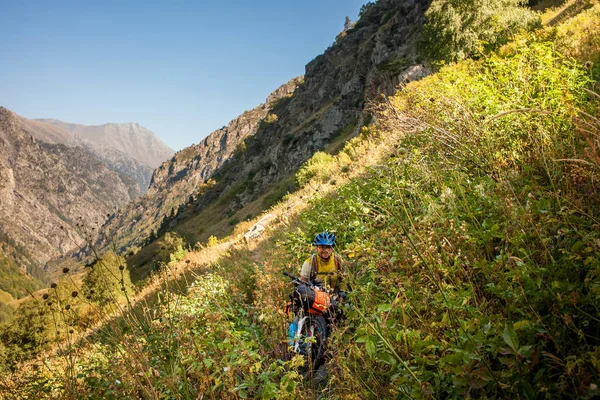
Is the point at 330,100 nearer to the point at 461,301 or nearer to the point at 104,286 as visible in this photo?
the point at 104,286

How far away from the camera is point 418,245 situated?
116 inches

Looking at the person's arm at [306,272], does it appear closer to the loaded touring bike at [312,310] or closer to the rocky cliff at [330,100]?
the loaded touring bike at [312,310]

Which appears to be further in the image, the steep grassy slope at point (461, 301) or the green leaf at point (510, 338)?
the steep grassy slope at point (461, 301)

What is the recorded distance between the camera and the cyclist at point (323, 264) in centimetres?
513

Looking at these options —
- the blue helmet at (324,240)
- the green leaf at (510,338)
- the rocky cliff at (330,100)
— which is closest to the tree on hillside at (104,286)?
the green leaf at (510,338)

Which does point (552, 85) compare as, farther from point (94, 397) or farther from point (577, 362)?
point (94, 397)

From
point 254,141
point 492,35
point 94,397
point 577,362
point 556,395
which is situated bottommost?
point 556,395

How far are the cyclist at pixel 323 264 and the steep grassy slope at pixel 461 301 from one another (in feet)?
2.29

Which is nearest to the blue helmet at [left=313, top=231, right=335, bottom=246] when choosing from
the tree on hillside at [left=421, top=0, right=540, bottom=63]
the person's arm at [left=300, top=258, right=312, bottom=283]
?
the person's arm at [left=300, top=258, right=312, bottom=283]

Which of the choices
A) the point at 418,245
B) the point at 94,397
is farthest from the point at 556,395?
the point at 94,397

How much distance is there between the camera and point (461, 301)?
2.22 metres

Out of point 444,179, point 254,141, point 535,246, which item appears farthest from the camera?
point 254,141

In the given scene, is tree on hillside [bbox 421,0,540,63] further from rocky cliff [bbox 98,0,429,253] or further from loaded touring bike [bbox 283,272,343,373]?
loaded touring bike [bbox 283,272,343,373]

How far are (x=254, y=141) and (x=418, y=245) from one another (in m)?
105
